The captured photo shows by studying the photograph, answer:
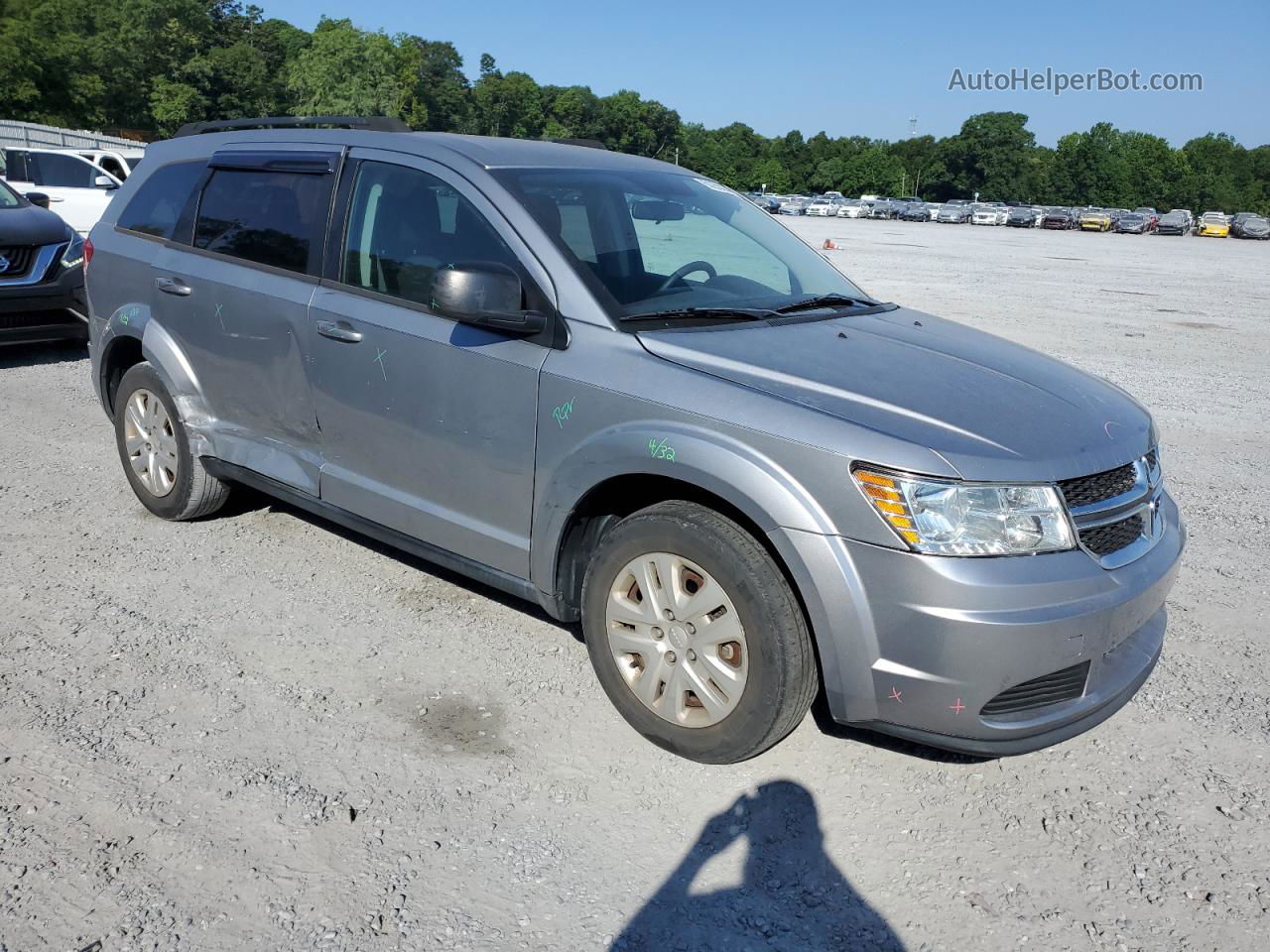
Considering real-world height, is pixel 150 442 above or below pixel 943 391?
below

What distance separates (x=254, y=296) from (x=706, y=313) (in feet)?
6.89

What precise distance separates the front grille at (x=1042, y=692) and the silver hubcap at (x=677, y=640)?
0.73 meters

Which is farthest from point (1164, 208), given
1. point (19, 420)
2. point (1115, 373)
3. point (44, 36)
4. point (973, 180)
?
point (19, 420)

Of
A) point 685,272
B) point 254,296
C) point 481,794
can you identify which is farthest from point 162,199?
point 481,794

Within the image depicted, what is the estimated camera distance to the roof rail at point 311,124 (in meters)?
4.75

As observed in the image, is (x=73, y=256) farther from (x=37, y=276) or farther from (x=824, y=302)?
(x=824, y=302)

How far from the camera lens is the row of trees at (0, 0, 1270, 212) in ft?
233

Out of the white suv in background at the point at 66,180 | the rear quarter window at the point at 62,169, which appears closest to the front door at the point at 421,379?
the white suv in background at the point at 66,180

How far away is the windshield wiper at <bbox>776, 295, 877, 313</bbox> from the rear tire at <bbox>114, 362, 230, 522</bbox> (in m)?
2.97

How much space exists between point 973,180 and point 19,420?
139 m

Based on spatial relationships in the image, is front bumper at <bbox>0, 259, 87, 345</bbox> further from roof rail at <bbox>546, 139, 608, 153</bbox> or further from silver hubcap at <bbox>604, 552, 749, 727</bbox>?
silver hubcap at <bbox>604, 552, 749, 727</bbox>

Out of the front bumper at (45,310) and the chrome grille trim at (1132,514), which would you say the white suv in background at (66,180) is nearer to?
the front bumper at (45,310)

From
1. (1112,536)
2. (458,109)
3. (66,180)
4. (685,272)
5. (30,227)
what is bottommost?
(1112,536)

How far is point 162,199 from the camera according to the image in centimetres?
546
